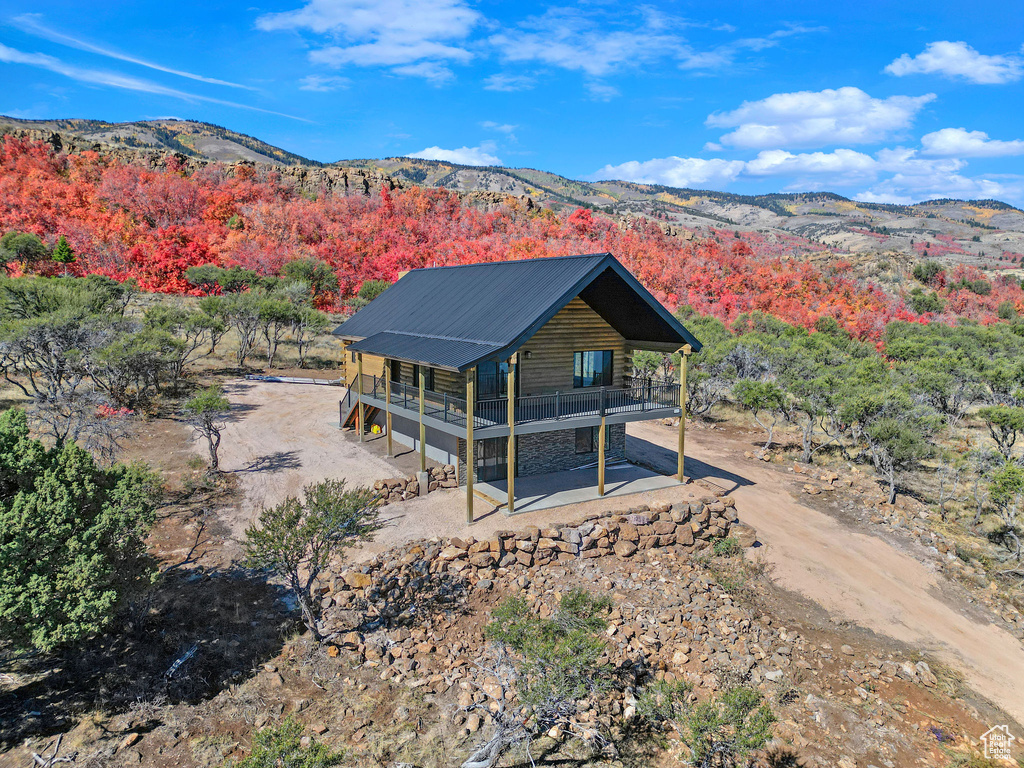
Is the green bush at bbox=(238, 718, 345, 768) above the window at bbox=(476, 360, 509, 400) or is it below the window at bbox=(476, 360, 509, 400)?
below

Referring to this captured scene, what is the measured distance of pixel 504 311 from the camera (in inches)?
738

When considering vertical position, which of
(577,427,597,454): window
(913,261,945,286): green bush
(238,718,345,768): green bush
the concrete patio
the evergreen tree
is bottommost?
the concrete patio

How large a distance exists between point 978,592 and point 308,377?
121 ft

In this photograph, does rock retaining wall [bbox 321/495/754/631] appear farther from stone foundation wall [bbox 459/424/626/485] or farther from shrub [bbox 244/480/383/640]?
stone foundation wall [bbox 459/424/626/485]

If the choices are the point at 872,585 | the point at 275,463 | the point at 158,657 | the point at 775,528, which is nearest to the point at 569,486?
the point at 775,528

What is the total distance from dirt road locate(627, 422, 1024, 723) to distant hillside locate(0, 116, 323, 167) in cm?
14621

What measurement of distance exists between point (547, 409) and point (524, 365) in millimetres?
1945

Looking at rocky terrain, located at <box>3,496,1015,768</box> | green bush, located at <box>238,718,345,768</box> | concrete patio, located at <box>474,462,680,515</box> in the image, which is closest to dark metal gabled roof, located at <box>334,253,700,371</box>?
concrete patio, located at <box>474,462,680,515</box>

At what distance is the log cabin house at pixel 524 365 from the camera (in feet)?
57.5

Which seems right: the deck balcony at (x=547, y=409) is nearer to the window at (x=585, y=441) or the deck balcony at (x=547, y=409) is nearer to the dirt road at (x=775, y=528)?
the window at (x=585, y=441)

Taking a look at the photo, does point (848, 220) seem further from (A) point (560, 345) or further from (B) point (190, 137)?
(B) point (190, 137)

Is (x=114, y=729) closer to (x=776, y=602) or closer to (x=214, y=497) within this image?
(x=214, y=497)

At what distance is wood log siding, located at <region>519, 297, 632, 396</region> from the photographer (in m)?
20.0

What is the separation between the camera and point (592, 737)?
10.5 metres
